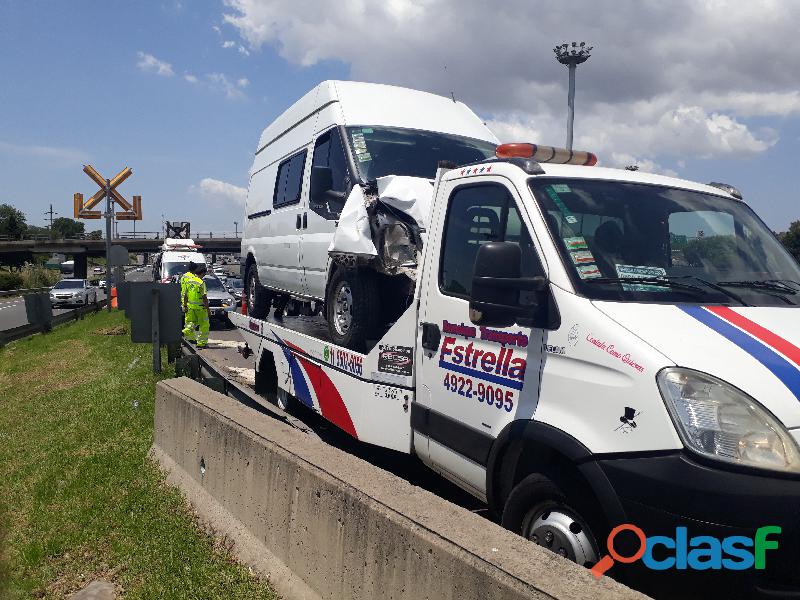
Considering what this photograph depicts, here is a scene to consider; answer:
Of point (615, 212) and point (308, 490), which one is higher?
point (615, 212)

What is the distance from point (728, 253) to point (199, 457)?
11.9ft

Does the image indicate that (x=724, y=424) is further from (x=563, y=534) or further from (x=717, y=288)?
(x=717, y=288)

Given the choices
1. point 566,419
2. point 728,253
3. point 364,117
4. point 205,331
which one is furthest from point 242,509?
point 205,331

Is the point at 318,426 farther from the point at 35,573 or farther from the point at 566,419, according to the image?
the point at 566,419

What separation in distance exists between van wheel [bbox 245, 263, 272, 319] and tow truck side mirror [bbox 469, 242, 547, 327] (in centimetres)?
675

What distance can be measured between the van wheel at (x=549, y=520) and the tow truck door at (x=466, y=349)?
34 centimetres

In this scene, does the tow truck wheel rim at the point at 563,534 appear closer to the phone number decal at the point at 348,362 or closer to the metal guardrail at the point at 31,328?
the phone number decal at the point at 348,362

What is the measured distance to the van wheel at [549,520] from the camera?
307cm

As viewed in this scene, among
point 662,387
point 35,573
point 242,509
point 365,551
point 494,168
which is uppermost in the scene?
point 494,168

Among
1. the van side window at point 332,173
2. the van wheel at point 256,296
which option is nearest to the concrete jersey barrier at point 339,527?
the van side window at point 332,173

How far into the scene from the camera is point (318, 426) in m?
6.68

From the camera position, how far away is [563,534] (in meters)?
3.15

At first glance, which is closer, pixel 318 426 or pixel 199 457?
pixel 199 457

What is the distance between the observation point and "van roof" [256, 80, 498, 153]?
276 inches
